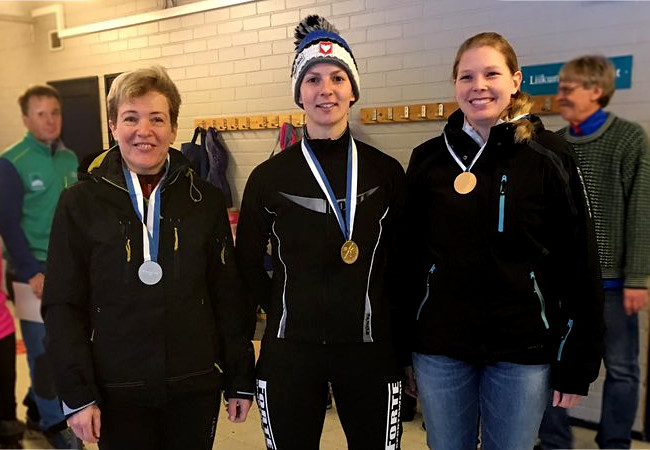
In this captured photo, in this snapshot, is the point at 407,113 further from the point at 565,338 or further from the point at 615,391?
the point at 615,391

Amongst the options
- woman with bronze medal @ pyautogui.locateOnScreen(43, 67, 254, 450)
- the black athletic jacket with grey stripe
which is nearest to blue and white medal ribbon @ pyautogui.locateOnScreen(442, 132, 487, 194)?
the black athletic jacket with grey stripe

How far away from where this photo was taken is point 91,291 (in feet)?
4.21

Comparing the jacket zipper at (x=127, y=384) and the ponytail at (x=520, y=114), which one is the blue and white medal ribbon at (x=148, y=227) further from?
the ponytail at (x=520, y=114)

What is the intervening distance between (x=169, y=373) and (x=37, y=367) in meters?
1.46

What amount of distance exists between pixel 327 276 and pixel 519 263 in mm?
486

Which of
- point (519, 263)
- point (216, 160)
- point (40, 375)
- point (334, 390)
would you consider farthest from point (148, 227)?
point (40, 375)

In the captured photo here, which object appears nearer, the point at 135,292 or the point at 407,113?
the point at 135,292

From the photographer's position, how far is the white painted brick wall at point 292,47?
6.54ft

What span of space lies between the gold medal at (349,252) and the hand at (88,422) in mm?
715

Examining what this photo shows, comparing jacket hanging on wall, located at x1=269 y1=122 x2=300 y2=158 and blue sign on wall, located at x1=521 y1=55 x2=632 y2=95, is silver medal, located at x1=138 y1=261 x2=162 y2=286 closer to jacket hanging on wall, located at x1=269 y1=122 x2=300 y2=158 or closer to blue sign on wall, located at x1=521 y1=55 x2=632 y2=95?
jacket hanging on wall, located at x1=269 y1=122 x2=300 y2=158

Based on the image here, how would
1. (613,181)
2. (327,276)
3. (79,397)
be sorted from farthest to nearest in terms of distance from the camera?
(613,181) → (327,276) → (79,397)

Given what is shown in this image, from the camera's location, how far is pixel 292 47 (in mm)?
2432

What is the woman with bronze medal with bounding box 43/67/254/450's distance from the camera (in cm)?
125

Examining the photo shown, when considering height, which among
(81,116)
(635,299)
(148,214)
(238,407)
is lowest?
(238,407)
